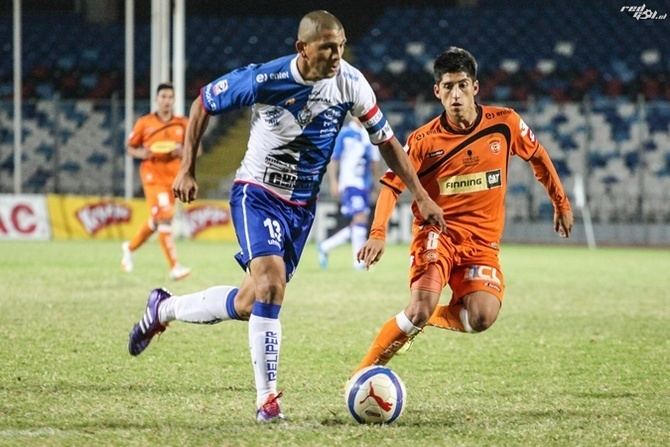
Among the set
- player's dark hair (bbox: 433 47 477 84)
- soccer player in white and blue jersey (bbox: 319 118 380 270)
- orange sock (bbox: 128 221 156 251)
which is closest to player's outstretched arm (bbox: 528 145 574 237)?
player's dark hair (bbox: 433 47 477 84)

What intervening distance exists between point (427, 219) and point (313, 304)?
579cm

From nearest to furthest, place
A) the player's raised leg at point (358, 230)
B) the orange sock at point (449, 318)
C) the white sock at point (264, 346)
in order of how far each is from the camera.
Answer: the white sock at point (264, 346)
the orange sock at point (449, 318)
the player's raised leg at point (358, 230)

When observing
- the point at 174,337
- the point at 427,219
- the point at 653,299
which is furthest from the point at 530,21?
the point at 427,219

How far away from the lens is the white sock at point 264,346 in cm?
544

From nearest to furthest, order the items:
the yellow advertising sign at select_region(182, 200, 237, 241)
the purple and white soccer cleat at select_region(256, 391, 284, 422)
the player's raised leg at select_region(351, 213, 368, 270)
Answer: the purple and white soccer cleat at select_region(256, 391, 284, 422), the player's raised leg at select_region(351, 213, 368, 270), the yellow advertising sign at select_region(182, 200, 237, 241)

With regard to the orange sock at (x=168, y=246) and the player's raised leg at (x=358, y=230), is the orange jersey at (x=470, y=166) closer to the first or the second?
the orange sock at (x=168, y=246)

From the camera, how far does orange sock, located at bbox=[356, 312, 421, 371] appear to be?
6.14 meters

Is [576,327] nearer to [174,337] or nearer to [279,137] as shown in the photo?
[174,337]

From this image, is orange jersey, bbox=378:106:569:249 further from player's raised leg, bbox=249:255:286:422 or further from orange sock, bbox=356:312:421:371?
player's raised leg, bbox=249:255:286:422

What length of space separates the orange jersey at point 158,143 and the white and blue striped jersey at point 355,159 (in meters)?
3.03

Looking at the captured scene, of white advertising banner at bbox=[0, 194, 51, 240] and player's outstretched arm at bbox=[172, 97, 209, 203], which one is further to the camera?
white advertising banner at bbox=[0, 194, 51, 240]

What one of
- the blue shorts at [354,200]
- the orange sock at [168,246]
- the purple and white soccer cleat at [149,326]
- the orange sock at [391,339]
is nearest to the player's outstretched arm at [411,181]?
the orange sock at [391,339]

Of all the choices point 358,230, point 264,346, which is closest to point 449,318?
point 264,346

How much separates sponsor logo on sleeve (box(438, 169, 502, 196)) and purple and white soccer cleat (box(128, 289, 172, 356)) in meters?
1.71
